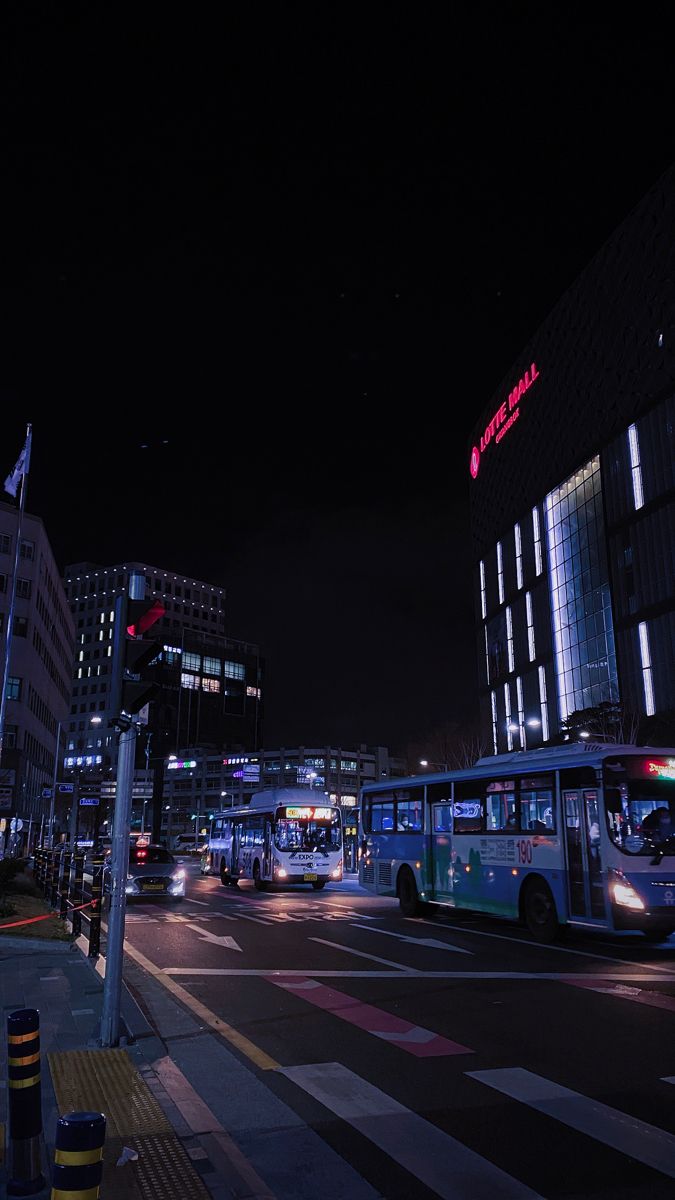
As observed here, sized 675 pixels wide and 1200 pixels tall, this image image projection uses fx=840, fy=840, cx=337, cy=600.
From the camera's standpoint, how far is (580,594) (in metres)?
60.0

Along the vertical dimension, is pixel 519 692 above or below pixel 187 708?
below

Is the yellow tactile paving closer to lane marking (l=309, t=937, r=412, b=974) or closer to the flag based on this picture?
lane marking (l=309, t=937, r=412, b=974)

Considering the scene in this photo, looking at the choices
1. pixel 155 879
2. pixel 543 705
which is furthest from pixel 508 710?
pixel 155 879

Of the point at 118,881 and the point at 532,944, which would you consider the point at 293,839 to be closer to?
the point at 532,944

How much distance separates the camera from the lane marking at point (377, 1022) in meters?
7.54

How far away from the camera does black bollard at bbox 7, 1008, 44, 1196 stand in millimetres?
4117

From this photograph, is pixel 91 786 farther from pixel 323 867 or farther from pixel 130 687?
pixel 130 687

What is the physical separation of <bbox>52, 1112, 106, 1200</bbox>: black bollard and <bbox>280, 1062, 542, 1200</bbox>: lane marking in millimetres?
2285

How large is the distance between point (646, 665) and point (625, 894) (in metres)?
39.9

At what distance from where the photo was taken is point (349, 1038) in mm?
7914

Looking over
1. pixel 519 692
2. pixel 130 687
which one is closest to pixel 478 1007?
pixel 130 687

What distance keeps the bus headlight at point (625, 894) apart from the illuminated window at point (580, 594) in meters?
42.3

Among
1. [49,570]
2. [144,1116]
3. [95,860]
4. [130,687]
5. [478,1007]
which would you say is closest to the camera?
[144,1116]

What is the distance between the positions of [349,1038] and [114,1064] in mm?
2297
